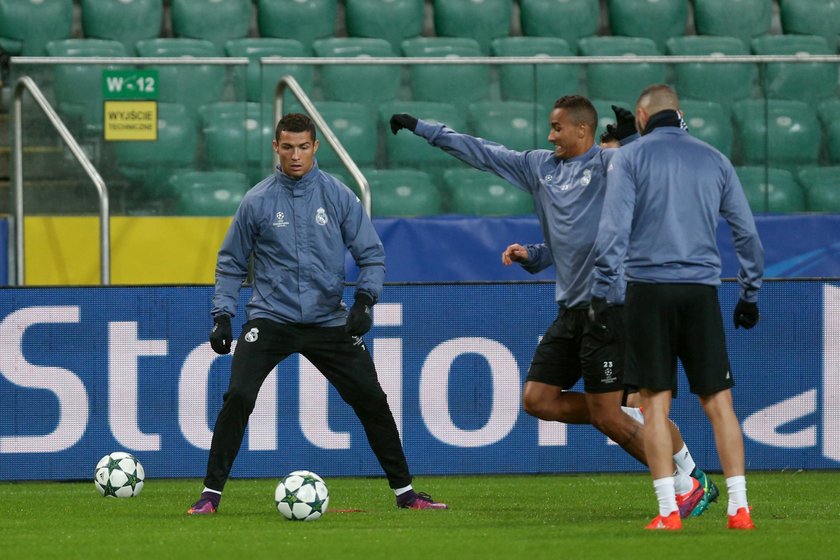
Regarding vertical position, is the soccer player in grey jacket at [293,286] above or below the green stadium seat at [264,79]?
below

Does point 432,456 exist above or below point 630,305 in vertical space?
below

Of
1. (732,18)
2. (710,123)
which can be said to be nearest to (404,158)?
(710,123)

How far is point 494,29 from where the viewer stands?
48.5 ft

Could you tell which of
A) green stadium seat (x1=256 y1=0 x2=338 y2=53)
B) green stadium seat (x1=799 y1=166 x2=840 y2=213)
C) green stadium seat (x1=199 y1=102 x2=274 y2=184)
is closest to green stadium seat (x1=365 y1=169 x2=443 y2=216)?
green stadium seat (x1=199 y1=102 x2=274 y2=184)

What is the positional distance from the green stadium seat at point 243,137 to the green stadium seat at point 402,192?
771 mm

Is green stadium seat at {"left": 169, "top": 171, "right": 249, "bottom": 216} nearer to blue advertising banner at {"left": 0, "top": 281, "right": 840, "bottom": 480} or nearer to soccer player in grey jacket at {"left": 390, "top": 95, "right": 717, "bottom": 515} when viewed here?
blue advertising banner at {"left": 0, "top": 281, "right": 840, "bottom": 480}

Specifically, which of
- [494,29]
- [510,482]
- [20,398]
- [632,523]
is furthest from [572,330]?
[494,29]

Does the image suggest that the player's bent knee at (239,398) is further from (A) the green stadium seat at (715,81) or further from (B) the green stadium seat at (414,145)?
(A) the green stadium seat at (715,81)

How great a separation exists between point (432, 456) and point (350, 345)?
2.37 meters

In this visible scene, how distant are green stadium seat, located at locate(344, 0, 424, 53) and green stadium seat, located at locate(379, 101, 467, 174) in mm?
3627

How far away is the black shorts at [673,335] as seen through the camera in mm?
6617

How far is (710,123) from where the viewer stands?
11.5 meters

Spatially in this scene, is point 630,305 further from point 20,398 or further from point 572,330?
point 20,398

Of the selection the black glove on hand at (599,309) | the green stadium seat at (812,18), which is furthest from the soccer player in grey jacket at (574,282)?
the green stadium seat at (812,18)
